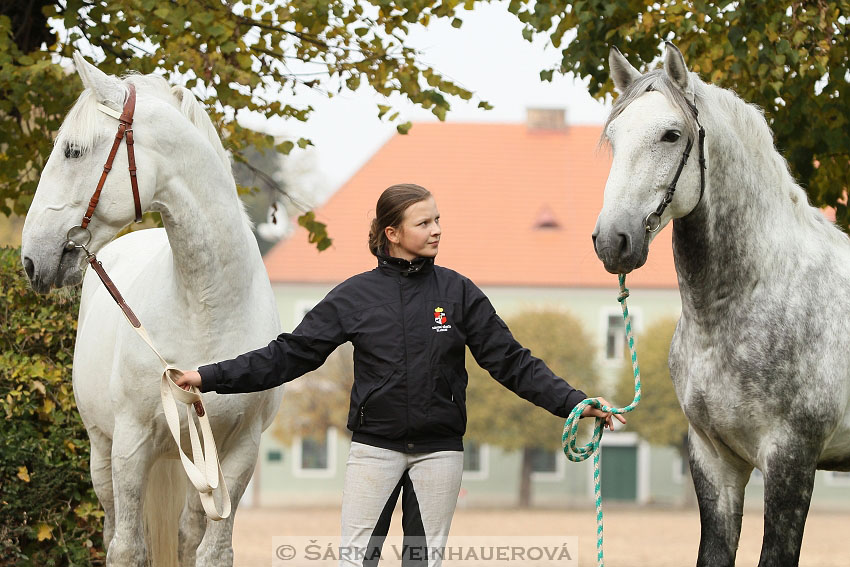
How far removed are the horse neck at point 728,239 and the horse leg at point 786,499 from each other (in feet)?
2.04

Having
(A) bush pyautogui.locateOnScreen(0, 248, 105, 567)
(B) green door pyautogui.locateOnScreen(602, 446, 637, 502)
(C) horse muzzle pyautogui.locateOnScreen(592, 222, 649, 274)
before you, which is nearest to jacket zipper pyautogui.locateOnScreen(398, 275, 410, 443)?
(C) horse muzzle pyautogui.locateOnScreen(592, 222, 649, 274)

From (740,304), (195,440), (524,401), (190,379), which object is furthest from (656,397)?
(190,379)

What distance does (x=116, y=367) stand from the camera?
4.73m

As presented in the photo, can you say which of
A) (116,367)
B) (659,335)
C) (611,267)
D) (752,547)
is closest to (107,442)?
(116,367)

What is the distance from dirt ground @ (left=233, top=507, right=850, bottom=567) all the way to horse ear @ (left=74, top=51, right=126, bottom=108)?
32.4 ft

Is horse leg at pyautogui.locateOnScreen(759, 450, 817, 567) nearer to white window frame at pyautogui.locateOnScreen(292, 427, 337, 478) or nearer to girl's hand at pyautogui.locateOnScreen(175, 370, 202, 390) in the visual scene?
girl's hand at pyautogui.locateOnScreen(175, 370, 202, 390)

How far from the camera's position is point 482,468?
41.8 metres

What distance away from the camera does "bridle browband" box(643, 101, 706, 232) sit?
4.07 m

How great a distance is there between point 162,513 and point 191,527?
0.31m

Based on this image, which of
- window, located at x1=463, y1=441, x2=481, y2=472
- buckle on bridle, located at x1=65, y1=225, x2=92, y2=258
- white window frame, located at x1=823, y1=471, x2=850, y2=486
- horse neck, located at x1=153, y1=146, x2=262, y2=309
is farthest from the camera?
window, located at x1=463, y1=441, x2=481, y2=472

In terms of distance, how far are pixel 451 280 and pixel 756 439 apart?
136 cm

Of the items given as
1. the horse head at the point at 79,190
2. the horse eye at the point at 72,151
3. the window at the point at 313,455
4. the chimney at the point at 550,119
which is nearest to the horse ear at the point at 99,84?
the horse head at the point at 79,190

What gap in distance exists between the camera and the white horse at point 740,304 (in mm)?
4219

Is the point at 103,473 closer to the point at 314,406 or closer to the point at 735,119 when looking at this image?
the point at 735,119
